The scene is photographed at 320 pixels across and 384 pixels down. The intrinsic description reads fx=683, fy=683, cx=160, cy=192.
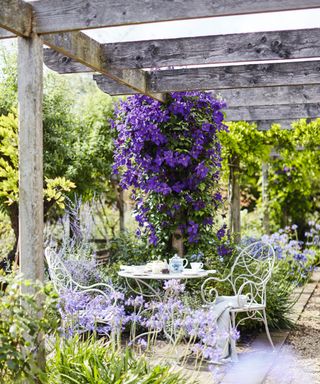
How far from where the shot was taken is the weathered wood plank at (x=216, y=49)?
5008mm

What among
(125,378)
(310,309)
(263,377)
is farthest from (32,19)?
(310,309)

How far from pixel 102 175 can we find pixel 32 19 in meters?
6.05

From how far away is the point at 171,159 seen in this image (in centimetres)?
651

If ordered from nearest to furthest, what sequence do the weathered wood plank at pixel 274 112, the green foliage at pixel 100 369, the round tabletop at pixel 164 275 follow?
the green foliage at pixel 100 369 < the round tabletop at pixel 164 275 < the weathered wood plank at pixel 274 112

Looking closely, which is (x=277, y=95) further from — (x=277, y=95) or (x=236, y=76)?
(x=236, y=76)

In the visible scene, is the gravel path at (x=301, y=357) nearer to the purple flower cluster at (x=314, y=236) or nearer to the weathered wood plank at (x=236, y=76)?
the weathered wood plank at (x=236, y=76)

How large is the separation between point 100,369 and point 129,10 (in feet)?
6.33

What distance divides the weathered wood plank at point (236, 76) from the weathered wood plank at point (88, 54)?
0.21 meters

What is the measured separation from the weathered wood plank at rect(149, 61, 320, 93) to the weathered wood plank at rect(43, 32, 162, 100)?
0.70 feet

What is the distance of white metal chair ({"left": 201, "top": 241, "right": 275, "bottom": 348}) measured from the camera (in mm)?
5488

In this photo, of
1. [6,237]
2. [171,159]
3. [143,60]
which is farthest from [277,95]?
[6,237]

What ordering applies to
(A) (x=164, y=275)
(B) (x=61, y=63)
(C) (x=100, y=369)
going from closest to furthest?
1. (C) (x=100, y=369)
2. (A) (x=164, y=275)
3. (B) (x=61, y=63)

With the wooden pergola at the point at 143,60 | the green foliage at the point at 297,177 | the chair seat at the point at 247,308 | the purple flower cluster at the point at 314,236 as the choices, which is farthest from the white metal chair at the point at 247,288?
the purple flower cluster at the point at 314,236

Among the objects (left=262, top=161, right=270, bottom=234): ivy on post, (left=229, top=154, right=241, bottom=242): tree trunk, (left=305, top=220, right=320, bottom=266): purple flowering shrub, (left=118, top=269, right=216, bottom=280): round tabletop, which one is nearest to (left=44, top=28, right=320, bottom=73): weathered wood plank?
(left=118, top=269, right=216, bottom=280): round tabletop
